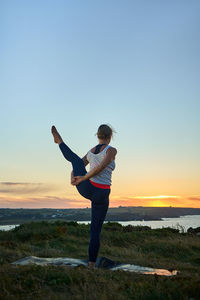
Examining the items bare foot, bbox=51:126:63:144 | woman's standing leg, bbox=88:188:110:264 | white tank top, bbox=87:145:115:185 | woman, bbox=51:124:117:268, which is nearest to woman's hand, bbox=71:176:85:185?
woman, bbox=51:124:117:268

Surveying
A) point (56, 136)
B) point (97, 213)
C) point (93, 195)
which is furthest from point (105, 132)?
point (97, 213)

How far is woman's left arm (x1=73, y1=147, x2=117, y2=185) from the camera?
5641mm

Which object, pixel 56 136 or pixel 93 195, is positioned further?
pixel 56 136

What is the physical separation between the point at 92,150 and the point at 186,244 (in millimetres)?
8870

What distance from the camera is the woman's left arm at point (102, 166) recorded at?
222 inches

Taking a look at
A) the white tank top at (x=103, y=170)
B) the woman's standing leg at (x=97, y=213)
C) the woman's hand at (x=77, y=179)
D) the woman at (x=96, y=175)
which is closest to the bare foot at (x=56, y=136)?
the woman at (x=96, y=175)

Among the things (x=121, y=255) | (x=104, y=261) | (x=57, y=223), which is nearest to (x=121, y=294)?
(x=104, y=261)

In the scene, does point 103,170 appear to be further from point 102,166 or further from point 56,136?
point 56,136

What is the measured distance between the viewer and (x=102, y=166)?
5637 millimetres

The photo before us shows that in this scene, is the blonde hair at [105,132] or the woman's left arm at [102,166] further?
the blonde hair at [105,132]

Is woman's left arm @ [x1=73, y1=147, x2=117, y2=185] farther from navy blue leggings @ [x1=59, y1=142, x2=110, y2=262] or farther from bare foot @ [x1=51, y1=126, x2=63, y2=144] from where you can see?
bare foot @ [x1=51, y1=126, x2=63, y2=144]

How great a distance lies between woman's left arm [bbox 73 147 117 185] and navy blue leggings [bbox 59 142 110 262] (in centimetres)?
9

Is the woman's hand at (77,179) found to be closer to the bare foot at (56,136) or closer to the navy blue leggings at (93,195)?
the navy blue leggings at (93,195)

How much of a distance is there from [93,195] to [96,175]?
38 cm
